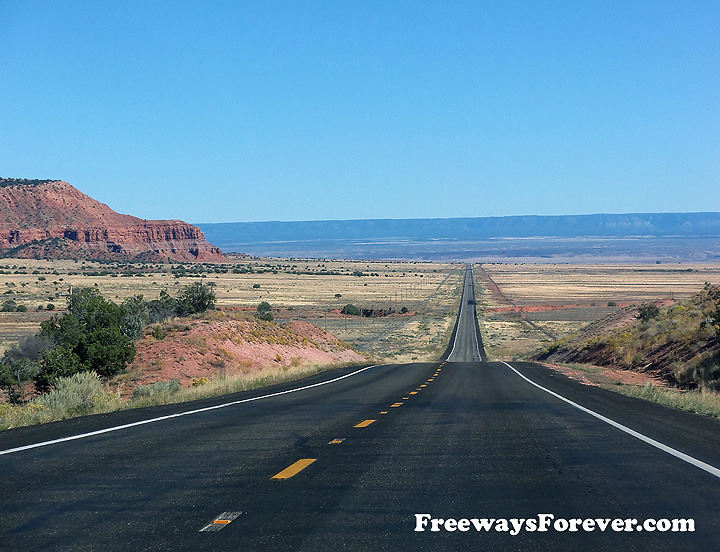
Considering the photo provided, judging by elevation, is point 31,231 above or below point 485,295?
above

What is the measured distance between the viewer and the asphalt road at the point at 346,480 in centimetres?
514

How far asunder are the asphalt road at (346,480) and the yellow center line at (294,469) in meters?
0.02

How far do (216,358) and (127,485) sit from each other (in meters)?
20.6

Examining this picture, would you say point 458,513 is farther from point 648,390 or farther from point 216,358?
point 216,358

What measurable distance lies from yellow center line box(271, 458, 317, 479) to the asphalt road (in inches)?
0.9

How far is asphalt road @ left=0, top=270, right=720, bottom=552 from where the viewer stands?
16.9 feet

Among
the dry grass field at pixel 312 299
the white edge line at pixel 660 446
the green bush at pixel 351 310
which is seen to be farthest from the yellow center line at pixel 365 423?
the green bush at pixel 351 310

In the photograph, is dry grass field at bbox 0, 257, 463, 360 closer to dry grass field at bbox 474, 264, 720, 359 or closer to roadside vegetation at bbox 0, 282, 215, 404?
dry grass field at bbox 474, 264, 720, 359

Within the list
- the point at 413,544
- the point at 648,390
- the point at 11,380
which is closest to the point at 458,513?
the point at 413,544

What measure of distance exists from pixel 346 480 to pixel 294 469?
75 centimetres

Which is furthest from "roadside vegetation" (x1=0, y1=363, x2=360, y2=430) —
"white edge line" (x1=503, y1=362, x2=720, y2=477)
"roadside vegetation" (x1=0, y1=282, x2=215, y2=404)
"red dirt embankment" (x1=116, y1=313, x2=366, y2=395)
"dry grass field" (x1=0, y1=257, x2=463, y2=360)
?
"dry grass field" (x1=0, y1=257, x2=463, y2=360)

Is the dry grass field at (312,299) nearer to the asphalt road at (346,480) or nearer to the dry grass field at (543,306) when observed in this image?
the dry grass field at (543,306)

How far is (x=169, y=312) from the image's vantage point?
3934cm

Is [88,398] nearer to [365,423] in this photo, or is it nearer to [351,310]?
[365,423]
